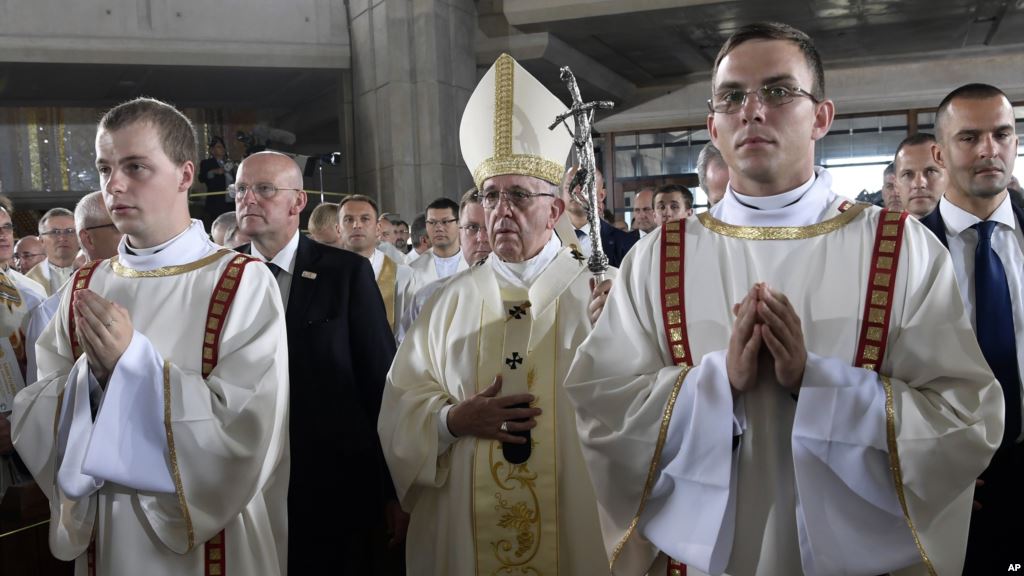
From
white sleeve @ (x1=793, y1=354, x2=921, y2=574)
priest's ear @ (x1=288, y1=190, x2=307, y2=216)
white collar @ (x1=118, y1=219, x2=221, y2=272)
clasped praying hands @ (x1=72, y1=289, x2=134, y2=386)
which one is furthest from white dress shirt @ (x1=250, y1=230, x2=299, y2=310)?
white sleeve @ (x1=793, y1=354, x2=921, y2=574)

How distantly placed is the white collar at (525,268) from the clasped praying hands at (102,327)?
1.23 m

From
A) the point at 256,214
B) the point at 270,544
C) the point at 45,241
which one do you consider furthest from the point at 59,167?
the point at 270,544

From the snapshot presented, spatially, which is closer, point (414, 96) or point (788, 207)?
point (788, 207)

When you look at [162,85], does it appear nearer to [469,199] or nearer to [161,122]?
[469,199]

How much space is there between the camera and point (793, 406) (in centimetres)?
195

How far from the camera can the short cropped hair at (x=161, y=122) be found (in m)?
2.50

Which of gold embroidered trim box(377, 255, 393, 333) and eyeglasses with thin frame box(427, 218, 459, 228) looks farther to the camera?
eyeglasses with thin frame box(427, 218, 459, 228)

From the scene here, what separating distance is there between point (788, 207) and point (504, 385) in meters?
1.18

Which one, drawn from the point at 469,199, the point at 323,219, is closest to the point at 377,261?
the point at 323,219

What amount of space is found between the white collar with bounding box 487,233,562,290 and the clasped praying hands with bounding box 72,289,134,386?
4.05 ft

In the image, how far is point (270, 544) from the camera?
8.67 ft

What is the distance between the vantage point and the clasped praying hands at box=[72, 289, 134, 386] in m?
2.26

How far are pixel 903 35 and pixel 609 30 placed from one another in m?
4.69

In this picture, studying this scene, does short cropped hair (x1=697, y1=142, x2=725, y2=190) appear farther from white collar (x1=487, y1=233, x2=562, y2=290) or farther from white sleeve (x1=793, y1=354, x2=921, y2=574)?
white sleeve (x1=793, y1=354, x2=921, y2=574)
